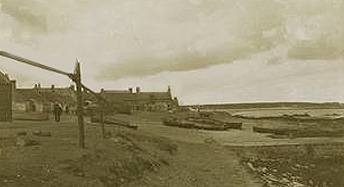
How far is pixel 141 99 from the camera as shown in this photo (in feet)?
293

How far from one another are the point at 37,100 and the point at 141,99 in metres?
28.7

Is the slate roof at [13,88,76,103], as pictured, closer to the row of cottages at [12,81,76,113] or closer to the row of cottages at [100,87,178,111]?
the row of cottages at [12,81,76,113]

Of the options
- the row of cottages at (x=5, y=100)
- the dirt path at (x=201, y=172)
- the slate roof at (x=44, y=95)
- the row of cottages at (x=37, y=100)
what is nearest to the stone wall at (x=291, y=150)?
the dirt path at (x=201, y=172)

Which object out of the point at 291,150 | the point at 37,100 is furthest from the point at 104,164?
the point at 37,100

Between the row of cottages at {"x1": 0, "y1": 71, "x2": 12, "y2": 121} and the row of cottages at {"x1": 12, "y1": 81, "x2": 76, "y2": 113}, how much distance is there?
69.0ft

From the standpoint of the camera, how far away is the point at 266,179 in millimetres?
20297

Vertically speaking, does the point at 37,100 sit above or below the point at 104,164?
above

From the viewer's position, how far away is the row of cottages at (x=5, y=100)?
32375 millimetres

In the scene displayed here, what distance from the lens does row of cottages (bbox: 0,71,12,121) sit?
32.4 m

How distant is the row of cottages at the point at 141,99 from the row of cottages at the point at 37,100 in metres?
11.6

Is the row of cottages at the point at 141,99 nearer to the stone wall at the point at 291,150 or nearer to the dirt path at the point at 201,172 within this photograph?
the stone wall at the point at 291,150

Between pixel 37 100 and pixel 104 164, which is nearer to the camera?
pixel 104 164

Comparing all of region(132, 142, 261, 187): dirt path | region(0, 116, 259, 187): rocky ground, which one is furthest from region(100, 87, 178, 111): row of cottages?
region(0, 116, 259, 187): rocky ground

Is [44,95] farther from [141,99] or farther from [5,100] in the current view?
[5,100]
